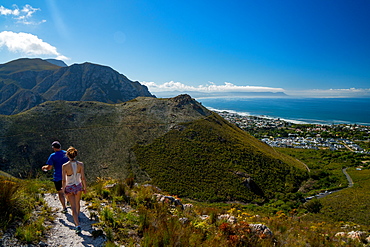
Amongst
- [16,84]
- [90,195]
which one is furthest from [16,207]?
[16,84]

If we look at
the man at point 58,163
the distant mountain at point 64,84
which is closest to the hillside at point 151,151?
the man at point 58,163

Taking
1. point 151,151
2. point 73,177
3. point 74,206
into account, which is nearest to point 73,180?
point 73,177

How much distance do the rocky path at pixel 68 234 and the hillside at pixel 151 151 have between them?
82.4ft

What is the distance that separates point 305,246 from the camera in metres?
6.12

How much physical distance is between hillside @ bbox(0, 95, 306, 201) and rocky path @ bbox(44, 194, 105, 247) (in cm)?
2513

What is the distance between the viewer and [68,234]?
16.0ft

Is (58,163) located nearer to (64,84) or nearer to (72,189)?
(72,189)

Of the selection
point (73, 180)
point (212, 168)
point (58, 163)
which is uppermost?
point (58, 163)

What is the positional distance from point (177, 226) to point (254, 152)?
42103 millimetres

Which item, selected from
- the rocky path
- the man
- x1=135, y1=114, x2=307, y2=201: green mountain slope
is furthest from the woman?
x1=135, y1=114, x2=307, y2=201: green mountain slope

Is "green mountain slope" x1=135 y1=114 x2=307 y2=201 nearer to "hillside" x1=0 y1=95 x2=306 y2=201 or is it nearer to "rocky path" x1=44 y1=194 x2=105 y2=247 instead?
"hillside" x1=0 y1=95 x2=306 y2=201

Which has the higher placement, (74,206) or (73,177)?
(73,177)

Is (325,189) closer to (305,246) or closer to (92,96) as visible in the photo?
(305,246)

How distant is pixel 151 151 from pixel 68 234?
3569 centimetres
